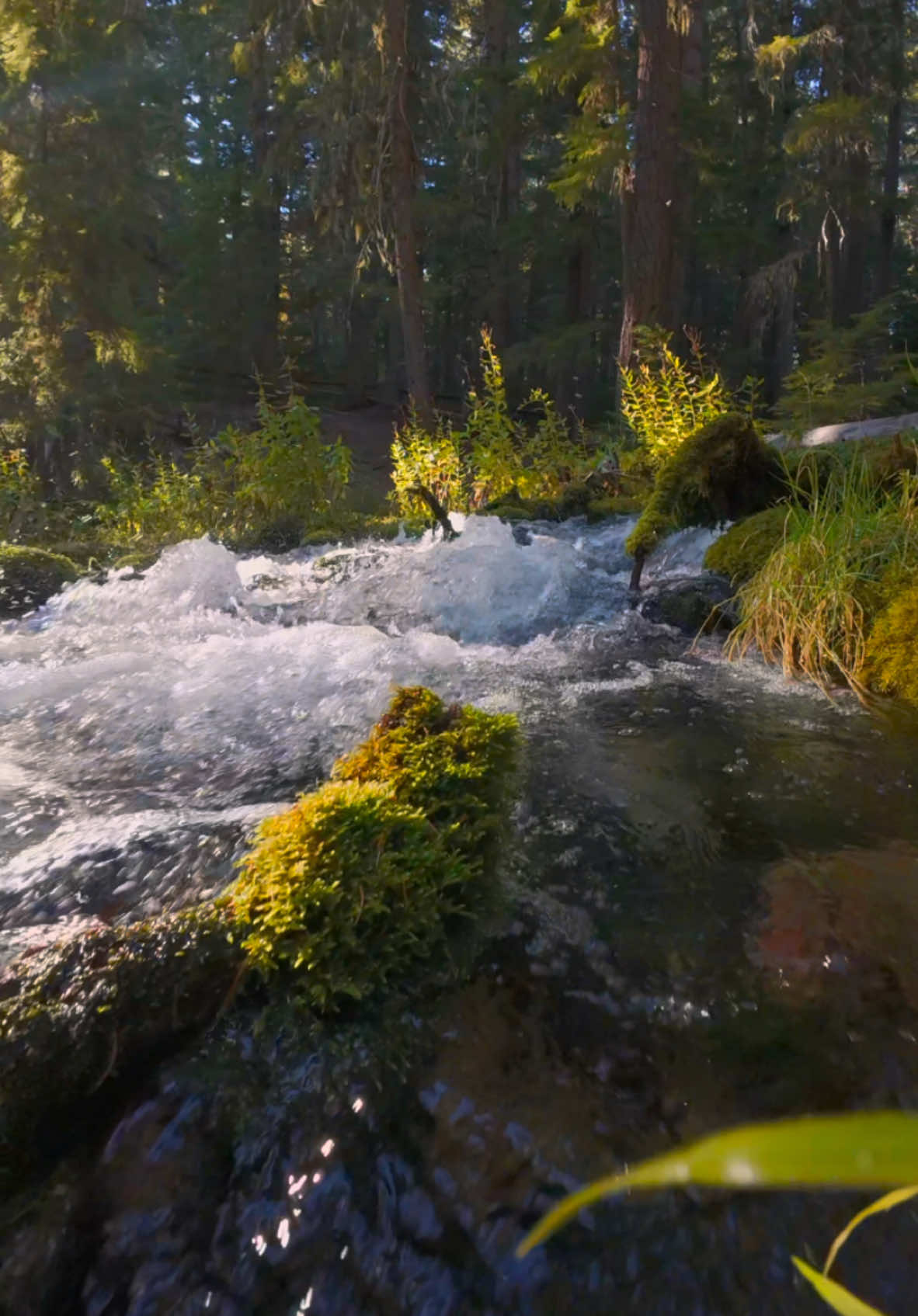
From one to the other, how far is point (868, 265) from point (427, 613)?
3687 centimetres

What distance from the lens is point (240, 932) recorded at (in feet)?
6.95

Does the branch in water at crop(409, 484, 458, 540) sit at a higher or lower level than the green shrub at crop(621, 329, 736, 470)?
lower

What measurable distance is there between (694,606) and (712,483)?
4.04 feet

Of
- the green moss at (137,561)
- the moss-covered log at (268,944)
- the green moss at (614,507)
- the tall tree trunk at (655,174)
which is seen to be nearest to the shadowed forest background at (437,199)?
the tall tree trunk at (655,174)

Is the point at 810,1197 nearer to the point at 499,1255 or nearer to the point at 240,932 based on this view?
the point at 499,1255

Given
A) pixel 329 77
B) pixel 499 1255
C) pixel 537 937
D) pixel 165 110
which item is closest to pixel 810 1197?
pixel 499 1255

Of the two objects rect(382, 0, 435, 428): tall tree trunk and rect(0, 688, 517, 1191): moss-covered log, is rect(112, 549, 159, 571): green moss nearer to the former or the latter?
rect(382, 0, 435, 428): tall tree trunk

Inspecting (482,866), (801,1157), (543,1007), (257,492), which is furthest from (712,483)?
(801,1157)

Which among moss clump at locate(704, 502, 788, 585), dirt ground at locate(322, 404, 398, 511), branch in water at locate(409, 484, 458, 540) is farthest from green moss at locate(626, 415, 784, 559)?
dirt ground at locate(322, 404, 398, 511)

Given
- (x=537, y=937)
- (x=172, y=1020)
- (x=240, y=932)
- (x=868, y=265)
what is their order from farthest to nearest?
(x=868, y=265) → (x=537, y=937) → (x=240, y=932) → (x=172, y=1020)

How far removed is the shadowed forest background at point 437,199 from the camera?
45.2ft

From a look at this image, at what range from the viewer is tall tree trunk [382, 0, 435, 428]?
13664 mm

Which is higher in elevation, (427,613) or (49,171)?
(49,171)

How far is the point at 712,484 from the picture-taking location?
6.50 meters
